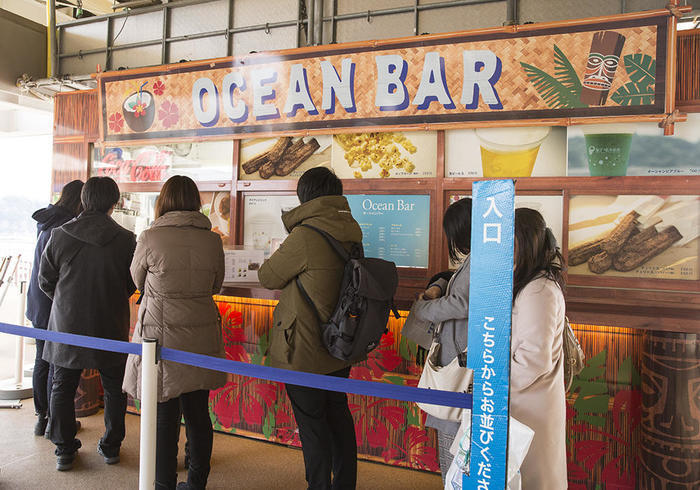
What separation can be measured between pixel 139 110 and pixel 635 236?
146 inches

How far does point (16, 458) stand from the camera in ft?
10.3

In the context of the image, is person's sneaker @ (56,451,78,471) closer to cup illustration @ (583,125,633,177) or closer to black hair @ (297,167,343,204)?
black hair @ (297,167,343,204)

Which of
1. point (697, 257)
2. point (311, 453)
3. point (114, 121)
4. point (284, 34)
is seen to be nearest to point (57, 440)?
point (311, 453)

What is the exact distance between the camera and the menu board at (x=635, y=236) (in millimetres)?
2854

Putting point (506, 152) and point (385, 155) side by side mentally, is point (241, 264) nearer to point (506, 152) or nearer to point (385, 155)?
point (385, 155)

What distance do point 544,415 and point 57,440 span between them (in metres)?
2.78

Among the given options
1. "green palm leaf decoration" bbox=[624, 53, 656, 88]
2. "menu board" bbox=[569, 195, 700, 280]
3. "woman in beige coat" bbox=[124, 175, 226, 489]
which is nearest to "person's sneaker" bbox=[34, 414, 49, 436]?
"woman in beige coat" bbox=[124, 175, 226, 489]

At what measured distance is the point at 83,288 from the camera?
2873 mm

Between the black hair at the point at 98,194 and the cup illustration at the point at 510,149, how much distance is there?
90.1 inches

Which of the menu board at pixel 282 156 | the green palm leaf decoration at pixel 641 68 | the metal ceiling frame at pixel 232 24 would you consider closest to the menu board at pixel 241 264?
the menu board at pixel 282 156

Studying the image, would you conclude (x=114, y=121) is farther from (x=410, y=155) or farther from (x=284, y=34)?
(x=410, y=155)

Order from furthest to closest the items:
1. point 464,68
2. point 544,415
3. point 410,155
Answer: point 410,155 → point 464,68 → point 544,415

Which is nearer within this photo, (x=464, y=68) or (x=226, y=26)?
(x=464, y=68)

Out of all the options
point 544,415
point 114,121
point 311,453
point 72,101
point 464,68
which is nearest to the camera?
point 544,415
